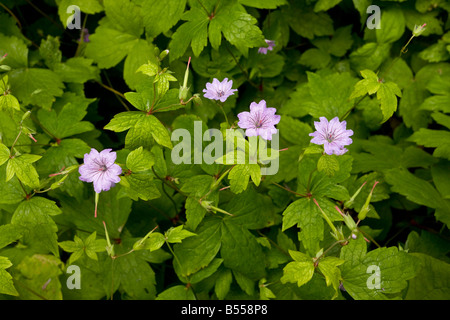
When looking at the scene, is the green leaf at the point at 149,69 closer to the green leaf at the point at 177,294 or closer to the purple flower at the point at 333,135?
the purple flower at the point at 333,135

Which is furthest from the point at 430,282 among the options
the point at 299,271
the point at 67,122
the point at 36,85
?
the point at 36,85

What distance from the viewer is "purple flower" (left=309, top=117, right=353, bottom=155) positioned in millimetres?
1458

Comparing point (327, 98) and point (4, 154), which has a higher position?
point (327, 98)

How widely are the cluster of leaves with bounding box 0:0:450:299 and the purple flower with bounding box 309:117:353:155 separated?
3.3 inches

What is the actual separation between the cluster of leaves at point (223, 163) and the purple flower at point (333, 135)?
0.08 metres

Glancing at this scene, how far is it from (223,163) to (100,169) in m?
0.50

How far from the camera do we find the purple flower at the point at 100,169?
1.43m

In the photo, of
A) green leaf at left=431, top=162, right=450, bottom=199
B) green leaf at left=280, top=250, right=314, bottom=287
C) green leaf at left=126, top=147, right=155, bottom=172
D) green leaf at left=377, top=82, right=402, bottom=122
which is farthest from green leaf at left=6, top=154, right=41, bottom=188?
green leaf at left=431, top=162, right=450, bottom=199

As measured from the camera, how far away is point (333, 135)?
4.94ft

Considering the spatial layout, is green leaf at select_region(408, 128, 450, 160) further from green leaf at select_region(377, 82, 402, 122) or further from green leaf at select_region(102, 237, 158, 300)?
green leaf at select_region(102, 237, 158, 300)

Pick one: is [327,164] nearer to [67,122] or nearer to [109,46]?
[67,122]

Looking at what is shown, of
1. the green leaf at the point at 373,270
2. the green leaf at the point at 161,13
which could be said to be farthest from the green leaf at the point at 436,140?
the green leaf at the point at 161,13
